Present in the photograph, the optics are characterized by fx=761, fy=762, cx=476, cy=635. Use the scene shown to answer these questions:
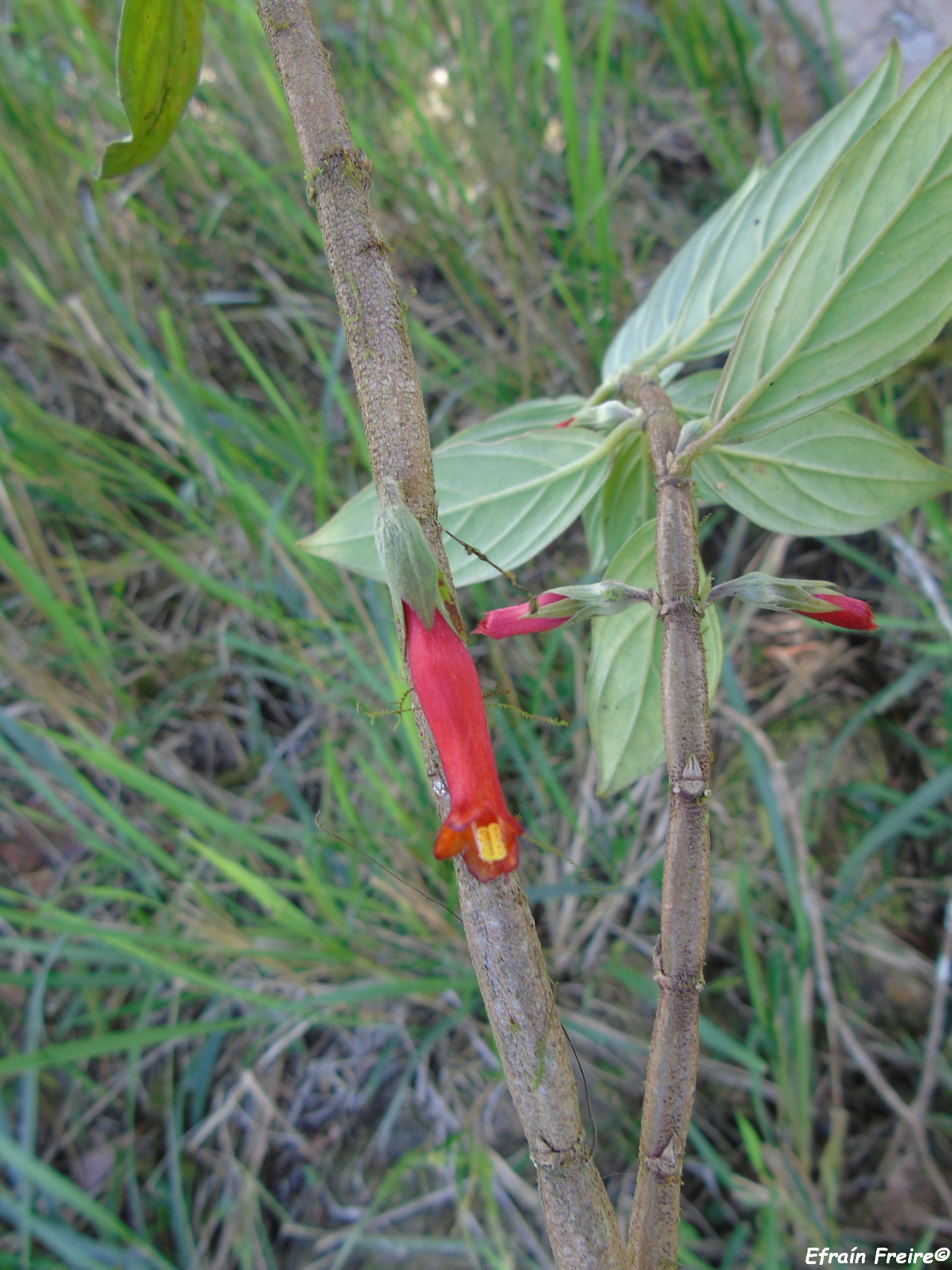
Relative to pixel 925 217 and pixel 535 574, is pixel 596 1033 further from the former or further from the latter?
pixel 925 217

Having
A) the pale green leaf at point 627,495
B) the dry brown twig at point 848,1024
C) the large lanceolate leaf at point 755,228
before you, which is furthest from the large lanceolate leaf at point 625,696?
the dry brown twig at point 848,1024

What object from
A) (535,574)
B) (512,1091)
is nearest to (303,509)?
(535,574)

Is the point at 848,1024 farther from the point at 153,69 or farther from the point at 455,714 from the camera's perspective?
the point at 153,69

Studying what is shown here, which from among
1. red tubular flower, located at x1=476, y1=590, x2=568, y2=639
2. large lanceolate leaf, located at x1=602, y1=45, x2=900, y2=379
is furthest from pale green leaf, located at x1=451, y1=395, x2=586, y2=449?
red tubular flower, located at x1=476, y1=590, x2=568, y2=639

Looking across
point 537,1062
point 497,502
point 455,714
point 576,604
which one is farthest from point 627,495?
point 537,1062

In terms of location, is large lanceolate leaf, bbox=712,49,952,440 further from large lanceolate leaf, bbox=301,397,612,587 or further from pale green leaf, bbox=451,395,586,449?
pale green leaf, bbox=451,395,586,449

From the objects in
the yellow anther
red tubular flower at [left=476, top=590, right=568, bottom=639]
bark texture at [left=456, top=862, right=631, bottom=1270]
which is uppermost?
red tubular flower at [left=476, top=590, right=568, bottom=639]

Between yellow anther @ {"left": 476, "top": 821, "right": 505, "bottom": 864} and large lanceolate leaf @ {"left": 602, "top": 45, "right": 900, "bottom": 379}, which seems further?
large lanceolate leaf @ {"left": 602, "top": 45, "right": 900, "bottom": 379}
